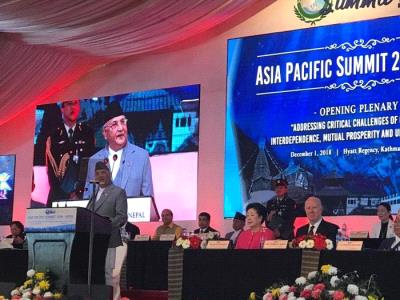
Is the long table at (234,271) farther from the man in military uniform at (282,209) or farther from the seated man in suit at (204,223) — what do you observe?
the seated man in suit at (204,223)

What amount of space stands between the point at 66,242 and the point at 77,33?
14.0ft

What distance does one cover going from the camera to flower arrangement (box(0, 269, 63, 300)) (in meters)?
5.24

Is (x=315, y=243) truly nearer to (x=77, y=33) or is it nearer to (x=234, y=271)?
(x=234, y=271)

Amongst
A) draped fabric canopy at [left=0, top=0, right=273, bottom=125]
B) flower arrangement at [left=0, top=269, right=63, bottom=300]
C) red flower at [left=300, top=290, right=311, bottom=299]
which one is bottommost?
flower arrangement at [left=0, top=269, right=63, bottom=300]

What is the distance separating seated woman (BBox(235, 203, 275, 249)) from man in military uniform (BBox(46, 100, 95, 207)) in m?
4.65

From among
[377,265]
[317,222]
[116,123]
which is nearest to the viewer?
[377,265]

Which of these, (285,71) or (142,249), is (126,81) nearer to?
(285,71)

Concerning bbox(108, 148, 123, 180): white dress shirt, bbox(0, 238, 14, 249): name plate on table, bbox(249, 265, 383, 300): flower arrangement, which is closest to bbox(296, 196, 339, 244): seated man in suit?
bbox(249, 265, 383, 300): flower arrangement

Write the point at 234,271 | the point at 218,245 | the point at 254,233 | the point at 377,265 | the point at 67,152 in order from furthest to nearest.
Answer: the point at 67,152, the point at 254,233, the point at 218,245, the point at 234,271, the point at 377,265

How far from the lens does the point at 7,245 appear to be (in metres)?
7.79

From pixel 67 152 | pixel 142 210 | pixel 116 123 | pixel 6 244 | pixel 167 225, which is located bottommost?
pixel 6 244

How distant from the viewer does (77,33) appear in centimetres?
915

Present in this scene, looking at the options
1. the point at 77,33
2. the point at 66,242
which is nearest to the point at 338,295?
the point at 66,242

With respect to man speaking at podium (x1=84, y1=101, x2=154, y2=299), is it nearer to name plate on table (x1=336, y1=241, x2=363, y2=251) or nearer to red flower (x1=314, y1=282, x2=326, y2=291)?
name plate on table (x1=336, y1=241, x2=363, y2=251)
